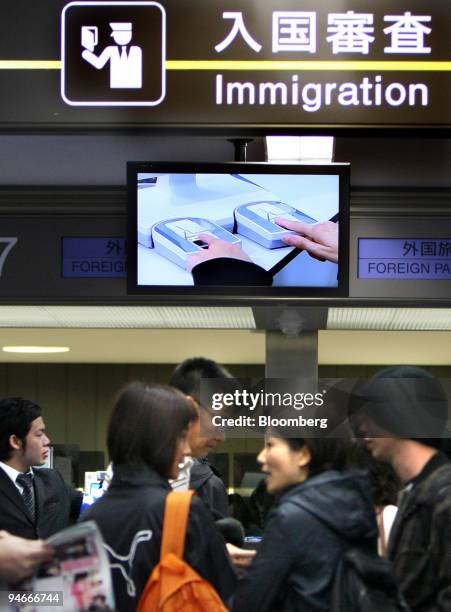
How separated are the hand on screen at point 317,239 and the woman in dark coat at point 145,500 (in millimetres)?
1878

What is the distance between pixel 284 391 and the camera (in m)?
3.60

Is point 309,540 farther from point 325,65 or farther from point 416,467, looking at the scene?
point 325,65

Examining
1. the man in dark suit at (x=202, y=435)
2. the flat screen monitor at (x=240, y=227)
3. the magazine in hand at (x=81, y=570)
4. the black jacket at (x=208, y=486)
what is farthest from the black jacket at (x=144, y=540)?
the flat screen monitor at (x=240, y=227)

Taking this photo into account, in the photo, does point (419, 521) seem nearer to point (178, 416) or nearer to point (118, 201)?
point (178, 416)

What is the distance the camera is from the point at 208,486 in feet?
10.7

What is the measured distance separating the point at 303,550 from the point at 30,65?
189 cm

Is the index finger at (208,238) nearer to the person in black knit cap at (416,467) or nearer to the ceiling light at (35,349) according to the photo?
the person in black knit cap at (416,467)

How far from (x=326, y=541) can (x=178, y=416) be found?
1.35ft

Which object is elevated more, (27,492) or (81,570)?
(81,570)

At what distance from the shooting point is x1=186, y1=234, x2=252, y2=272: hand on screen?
4.24 m

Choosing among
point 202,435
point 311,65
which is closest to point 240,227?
point 311,65

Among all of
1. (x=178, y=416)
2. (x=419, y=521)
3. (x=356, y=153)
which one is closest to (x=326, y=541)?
(x=419, y=521)

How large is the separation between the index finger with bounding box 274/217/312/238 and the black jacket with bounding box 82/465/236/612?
2.03 meters

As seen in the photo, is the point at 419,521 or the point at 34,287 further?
the point at 34,287
